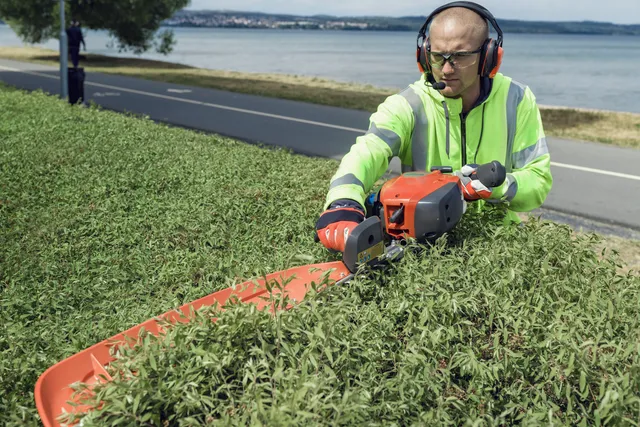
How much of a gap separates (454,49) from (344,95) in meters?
15.2

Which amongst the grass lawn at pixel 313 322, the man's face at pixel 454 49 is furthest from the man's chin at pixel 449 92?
the grass lawn at pixel 313 322

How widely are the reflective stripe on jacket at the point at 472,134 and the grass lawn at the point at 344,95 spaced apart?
8905 millimetres

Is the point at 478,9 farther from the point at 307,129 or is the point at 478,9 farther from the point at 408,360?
the point at 307,129

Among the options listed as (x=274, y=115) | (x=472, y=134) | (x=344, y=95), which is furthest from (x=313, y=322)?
(x=344, y=95)

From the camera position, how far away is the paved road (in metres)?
8.18

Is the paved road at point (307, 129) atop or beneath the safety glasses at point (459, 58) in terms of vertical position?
beneath

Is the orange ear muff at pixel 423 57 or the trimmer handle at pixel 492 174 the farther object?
the orange ear muff at pixel 423 57

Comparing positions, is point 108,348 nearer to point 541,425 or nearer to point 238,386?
point 238,386

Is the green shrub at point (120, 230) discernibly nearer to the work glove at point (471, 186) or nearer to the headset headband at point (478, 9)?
the work glove at point (471, 186)

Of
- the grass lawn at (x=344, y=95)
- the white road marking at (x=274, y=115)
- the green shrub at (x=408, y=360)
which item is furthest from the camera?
the grass lawn at (x=344, y=95)

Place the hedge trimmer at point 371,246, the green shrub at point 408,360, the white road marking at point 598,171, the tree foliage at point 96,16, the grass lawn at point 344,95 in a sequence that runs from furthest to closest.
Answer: the tree foliage at point 96,16
the grass lawn at point 344,95
the white road marking at point 598,171
the hedge trimmer at point 371,246
the green shrub at point 408,360

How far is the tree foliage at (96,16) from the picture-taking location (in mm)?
32500

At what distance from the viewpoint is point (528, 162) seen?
388 centimetres

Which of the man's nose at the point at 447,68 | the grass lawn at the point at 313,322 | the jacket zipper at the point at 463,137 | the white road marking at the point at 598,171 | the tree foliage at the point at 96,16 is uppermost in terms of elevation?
the tree foliage at the point at 96,16
